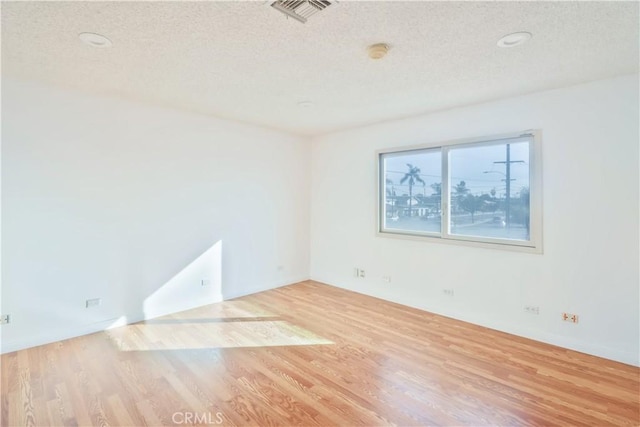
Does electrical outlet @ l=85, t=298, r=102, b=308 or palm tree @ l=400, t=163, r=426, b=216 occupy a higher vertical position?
palm tree @ l=400, t=163, r=426, b=216

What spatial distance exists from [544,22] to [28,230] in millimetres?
4464

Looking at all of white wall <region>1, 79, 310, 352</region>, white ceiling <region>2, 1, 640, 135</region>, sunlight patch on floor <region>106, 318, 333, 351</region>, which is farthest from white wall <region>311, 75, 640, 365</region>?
white wall <region>1, 79, 310, 352</region>

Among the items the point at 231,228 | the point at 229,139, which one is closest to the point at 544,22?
the point at 229,139

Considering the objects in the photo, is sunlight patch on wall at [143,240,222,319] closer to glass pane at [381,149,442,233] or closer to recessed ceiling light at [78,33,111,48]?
glass pane at [381,149,442,233]

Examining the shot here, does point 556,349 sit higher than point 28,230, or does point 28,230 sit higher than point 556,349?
point 28,230

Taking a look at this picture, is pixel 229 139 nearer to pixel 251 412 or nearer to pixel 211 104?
pixel 211 104

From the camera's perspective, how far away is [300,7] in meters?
1.78

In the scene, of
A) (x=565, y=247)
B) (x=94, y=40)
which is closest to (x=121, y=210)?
(x=94, y=40)

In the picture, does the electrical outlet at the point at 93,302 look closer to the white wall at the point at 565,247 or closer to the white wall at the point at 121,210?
the white wall at the point at 121,210

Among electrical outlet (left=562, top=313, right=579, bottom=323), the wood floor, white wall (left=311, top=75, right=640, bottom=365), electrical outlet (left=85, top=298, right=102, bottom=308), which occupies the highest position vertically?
white wall (left=311, top=75, right=640, bottom=365)

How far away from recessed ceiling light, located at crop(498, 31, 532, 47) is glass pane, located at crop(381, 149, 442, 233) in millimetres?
1884

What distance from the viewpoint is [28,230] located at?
115 inches

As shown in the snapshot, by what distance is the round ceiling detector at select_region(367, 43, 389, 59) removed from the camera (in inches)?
87.5

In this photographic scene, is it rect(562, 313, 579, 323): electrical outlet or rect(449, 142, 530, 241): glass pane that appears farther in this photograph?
rect(449, 142, 530, 241): glass pane
